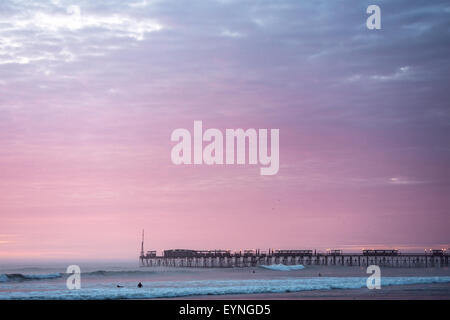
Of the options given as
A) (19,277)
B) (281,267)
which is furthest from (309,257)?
(19,277)

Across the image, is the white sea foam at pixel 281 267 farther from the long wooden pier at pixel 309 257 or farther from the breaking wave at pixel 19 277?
the breaking wave at pixel 19 277

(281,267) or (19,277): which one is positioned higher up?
(19,277)

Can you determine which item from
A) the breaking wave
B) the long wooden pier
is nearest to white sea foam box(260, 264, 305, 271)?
the long wooden pier

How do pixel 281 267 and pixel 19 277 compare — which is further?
pixel 281 267

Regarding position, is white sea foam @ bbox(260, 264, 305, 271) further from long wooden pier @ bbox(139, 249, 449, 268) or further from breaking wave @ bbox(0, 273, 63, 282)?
breaking wave @ bbox(0, 273, 63, 282)

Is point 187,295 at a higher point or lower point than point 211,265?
higher

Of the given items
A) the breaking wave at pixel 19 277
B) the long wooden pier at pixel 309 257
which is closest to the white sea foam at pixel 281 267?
the long wooden pier at pixel 309 257

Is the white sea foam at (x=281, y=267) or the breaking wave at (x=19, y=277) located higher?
the breaking wave at (x=19, y=277)

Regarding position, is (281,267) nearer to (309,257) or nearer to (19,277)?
(309,257)
